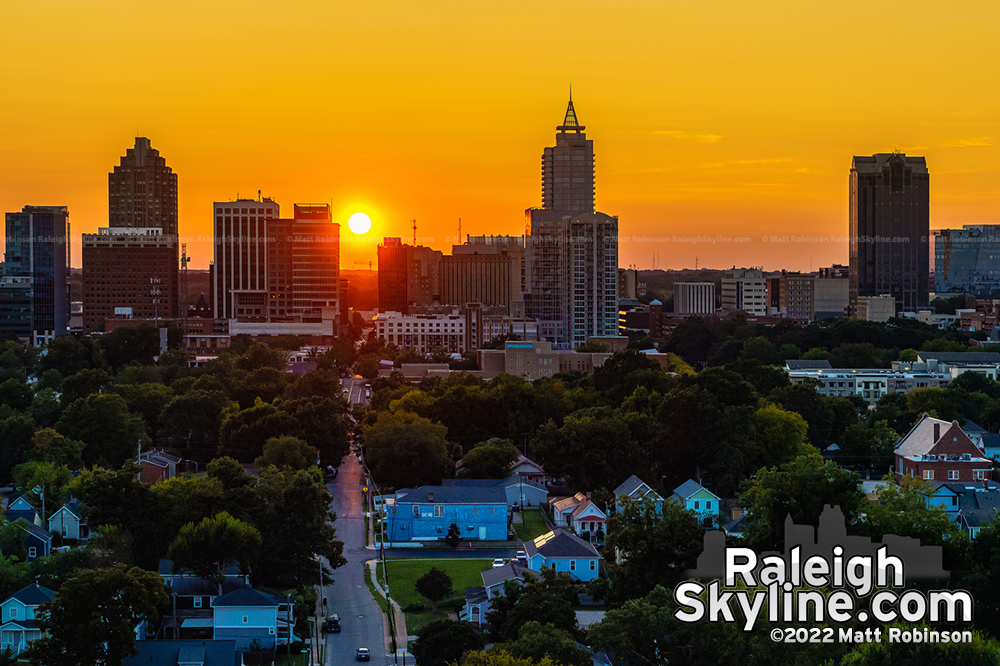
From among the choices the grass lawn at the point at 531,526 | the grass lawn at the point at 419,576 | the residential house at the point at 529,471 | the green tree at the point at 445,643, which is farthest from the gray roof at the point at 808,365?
the green tree at the point at 445,643

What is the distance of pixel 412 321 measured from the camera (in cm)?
12556

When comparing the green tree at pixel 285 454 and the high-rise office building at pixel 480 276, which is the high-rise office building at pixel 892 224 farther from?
the green tree at pixel 285 454

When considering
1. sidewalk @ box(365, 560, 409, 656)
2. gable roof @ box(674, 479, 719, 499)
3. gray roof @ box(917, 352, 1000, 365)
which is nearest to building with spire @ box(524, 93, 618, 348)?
gray roof @ box(917, 352, 1000, 365)

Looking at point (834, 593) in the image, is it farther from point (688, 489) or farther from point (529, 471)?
point (529, 471)

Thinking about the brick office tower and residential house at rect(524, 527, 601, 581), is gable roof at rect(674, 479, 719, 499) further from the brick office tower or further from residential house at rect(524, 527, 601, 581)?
the brick office tower

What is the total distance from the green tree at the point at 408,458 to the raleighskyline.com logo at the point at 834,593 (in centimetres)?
1928

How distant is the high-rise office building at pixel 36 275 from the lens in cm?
12125

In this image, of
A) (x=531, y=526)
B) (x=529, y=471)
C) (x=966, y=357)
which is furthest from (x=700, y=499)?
(x=966, y=357)

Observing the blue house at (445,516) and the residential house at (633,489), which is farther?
the blue house at (445,516)

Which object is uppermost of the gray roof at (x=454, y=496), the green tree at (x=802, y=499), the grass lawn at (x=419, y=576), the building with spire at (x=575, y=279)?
the building with spire at (x=575, y=279)

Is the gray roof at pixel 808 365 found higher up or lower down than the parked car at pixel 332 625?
higher up

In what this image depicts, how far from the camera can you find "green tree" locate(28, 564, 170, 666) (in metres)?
26.1

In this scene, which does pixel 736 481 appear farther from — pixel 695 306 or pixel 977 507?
pixel 695 306

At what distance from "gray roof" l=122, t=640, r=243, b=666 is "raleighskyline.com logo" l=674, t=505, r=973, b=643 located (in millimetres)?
9529
